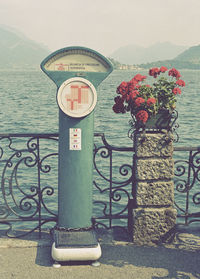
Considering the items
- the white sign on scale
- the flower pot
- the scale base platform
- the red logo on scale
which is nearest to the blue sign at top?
the red logo on scale

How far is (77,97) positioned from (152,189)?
1.35m

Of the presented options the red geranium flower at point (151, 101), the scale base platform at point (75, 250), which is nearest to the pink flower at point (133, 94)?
the red geranium flower at point (151, 101)

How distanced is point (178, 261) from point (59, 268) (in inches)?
49.3

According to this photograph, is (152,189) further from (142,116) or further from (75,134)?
(75,134)

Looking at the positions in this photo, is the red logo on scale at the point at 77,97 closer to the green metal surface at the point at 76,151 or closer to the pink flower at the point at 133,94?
the green metal surface at the point at 76,151

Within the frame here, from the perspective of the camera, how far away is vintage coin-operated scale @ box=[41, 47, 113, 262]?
4.50 metres

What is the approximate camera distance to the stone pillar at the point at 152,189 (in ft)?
15.9

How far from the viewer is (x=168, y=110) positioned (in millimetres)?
4809

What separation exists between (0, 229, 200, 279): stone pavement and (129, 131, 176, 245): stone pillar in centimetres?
18

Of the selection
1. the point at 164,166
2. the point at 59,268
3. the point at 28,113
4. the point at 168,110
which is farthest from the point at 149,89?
the point at 28,113

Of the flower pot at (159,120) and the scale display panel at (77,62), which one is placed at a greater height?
the scale display panel at (77,62)

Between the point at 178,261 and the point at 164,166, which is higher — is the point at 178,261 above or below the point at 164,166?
below

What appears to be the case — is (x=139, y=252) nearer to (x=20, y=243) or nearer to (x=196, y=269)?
(x=196, y=269)

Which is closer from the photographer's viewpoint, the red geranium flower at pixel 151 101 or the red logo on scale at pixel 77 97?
the red logo on scale at pixel 77 97
